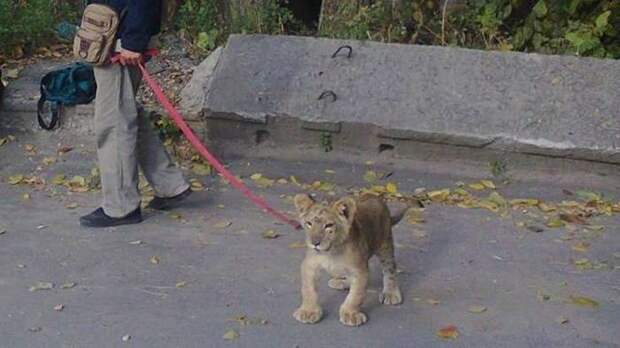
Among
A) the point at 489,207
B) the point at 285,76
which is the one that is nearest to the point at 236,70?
the point at 285,76

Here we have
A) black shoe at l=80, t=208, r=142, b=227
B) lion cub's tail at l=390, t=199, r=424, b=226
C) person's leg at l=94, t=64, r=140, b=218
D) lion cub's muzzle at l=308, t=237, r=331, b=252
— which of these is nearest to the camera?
lion cub's muzzle at l=308, t=237, r=331, b=252

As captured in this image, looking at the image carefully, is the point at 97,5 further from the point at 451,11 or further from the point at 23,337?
the point at 451,11

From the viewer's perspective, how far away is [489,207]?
7.49m

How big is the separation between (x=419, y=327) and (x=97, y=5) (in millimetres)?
2636

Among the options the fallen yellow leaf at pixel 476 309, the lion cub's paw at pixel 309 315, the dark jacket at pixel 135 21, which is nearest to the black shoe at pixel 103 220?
the dark jacket at pixel 135 21

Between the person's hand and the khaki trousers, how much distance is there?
0.07 metres

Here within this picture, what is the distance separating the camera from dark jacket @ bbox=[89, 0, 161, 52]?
6.39 meters

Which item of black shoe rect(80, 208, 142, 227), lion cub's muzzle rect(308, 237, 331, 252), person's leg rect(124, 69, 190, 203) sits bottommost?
black shoe rect(80, 208, 142, 227)

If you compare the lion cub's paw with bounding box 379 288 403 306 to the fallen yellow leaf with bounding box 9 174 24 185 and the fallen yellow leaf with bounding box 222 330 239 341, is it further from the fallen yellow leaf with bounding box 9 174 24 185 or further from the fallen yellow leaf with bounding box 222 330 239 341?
the fallen yellow leaf with bounding box 9 174 24 185

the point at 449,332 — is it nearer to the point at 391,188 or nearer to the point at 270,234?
the point at 270,234

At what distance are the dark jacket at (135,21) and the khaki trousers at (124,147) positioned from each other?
0.17m

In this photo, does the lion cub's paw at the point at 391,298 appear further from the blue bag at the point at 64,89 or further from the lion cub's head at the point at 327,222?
the blue bag at the point at 64,89

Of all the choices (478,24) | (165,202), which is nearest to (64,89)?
(165,202)

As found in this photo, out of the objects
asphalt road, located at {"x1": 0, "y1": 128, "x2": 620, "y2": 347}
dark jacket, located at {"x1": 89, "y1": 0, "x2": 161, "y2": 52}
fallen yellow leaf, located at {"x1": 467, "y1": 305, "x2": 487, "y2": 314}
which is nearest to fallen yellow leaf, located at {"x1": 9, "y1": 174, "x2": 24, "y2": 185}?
asphalt road, located at {"x1": 0, "y1": 128, "x2": 620, "y2": 347}
